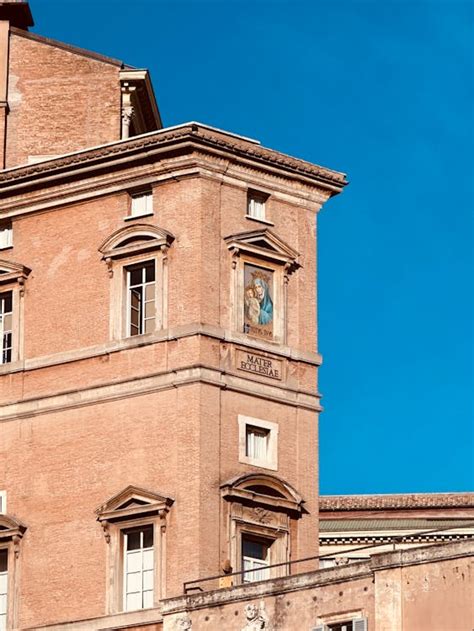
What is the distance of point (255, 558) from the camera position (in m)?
53.8

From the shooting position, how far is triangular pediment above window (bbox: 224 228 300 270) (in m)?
55.2

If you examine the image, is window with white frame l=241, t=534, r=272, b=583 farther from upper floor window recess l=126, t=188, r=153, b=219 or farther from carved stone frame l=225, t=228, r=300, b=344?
upper floor window recess l=126, t=188, r=153, b=219

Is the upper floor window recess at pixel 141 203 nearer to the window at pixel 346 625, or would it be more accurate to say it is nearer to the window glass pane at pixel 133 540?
the window glass pane at pixel 133 540

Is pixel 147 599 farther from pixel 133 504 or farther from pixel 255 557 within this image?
pixel 255 557

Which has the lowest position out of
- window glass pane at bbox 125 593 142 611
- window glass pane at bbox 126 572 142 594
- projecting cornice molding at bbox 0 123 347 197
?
window glass pane at bbox 125 593 142 611

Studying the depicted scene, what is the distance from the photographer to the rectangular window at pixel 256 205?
56.2m

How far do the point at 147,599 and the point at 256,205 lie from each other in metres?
10.1

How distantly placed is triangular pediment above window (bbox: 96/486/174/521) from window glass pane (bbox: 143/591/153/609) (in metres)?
1.83

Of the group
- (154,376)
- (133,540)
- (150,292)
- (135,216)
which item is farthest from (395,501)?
(133,540)

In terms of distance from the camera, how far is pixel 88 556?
54.2 metres

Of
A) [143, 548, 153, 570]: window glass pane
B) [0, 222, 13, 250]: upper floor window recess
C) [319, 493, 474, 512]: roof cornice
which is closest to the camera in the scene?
[143, 548, 153, 570]: window glass pane

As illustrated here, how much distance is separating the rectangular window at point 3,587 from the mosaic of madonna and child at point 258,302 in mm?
8074

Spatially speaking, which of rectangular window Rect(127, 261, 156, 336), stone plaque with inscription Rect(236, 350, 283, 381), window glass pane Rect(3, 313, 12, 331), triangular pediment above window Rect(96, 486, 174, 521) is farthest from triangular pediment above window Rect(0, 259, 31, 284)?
triangular pediment above window Rect(96, 486, 174, 521)

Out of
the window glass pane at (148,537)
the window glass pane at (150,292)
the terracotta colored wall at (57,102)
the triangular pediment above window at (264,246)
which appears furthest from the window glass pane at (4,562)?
the terracotta colored wall at (57,102)
